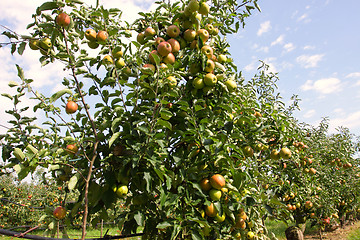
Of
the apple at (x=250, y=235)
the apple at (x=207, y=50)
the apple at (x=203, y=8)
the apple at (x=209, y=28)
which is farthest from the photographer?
the apple at (x=250, y=235)

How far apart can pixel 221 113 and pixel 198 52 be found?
611 mm

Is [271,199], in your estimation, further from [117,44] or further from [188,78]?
[117,44]

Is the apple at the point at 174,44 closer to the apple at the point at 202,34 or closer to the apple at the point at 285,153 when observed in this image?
the apple at the point at 202,34

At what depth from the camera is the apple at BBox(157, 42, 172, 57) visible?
206cm

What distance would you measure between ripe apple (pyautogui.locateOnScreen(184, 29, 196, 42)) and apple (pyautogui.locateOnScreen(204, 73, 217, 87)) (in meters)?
0.49

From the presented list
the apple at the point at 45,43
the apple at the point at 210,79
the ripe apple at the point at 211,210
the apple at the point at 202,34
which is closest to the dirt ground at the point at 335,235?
the ripe apple at the point at 211,210

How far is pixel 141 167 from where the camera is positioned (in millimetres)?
1885

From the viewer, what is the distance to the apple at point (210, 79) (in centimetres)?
206

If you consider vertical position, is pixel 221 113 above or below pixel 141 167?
above

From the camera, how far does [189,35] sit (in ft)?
7.62

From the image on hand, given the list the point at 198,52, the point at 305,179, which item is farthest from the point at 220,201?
the point at 305,179

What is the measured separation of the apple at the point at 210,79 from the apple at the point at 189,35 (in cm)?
49

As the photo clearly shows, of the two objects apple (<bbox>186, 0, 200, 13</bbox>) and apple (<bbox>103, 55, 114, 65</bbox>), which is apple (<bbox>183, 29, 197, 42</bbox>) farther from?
apple (<bbox>103, 55, 114, 65</bbox>)

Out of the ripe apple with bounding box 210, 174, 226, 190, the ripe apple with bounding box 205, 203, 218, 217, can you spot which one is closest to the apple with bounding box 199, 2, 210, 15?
the ripe apple with bounding box 210, 174, 226, 190
